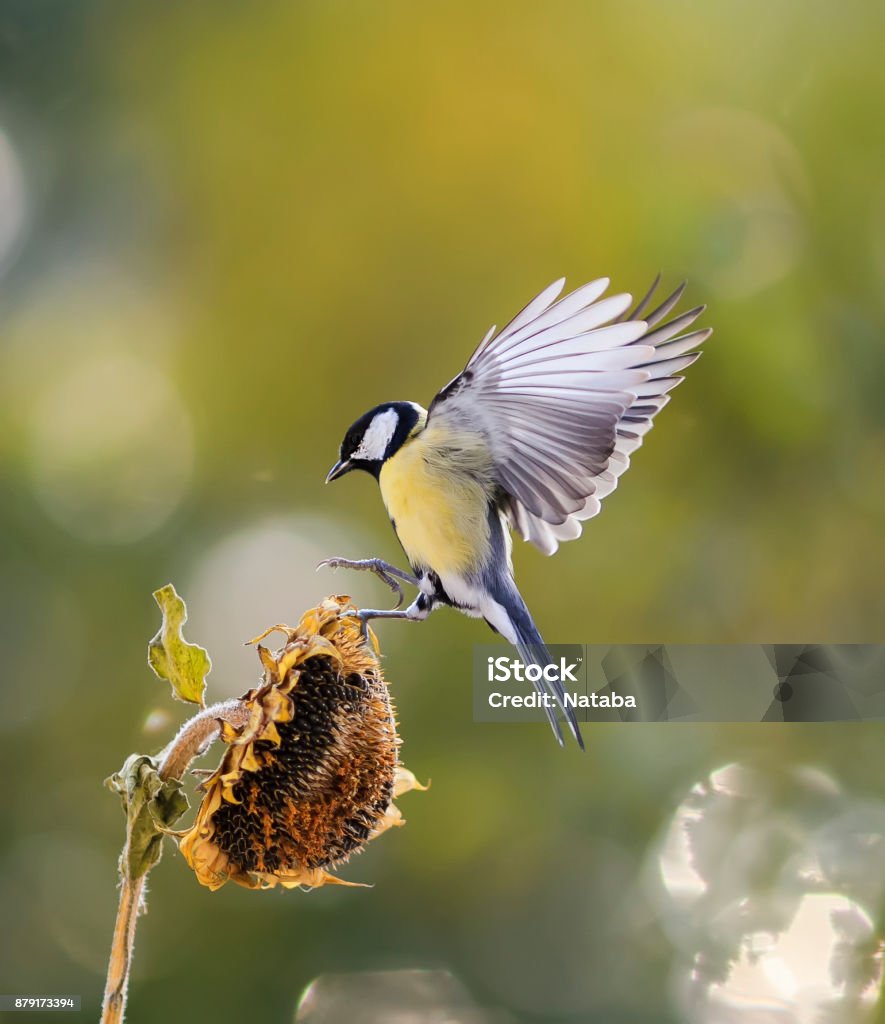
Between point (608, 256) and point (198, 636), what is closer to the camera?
point (198, 636)

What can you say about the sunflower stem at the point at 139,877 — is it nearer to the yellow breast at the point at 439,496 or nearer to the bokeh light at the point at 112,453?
the yellow breast at the point at 439,496

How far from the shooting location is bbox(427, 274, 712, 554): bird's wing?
789 mm

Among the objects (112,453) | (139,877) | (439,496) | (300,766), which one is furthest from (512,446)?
(112,453)

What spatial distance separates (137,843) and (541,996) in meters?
0.87

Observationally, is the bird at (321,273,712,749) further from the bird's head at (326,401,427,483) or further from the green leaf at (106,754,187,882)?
the green leaf at (106,754,187,882)

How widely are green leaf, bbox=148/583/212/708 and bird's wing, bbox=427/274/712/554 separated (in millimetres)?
280

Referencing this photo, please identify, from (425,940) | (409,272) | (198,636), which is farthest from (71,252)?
(425,940)

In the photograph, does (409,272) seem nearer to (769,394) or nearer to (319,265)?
(319,265)

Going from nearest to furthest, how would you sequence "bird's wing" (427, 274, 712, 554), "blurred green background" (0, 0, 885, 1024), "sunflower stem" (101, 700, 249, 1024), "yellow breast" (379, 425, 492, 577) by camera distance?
"sunflower stem" (101, 700, 249, 1024), "bird's wing" (427, 274, 712, 554), "yellow breast" (379, 425, 492, 577), "blurred green background" (0, 0, 885, 1024)

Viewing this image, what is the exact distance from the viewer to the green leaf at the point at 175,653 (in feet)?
2.14

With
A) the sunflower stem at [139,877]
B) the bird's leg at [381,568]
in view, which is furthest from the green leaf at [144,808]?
the bird's leg at [381,568]

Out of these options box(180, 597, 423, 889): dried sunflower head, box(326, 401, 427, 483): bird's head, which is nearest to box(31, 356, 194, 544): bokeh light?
box(326, 401, 427, 483): bird's head

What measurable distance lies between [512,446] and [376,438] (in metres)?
0.12

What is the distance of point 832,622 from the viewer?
1424 millimetres
